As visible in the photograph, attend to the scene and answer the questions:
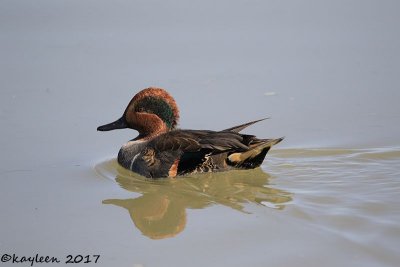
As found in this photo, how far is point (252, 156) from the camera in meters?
6.81

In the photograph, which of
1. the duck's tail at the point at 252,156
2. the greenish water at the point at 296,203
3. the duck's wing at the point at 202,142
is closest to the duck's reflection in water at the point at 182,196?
the greenish water at the point at 296,203

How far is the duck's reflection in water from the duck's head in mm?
601

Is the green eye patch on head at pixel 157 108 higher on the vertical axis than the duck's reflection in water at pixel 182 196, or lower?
higher

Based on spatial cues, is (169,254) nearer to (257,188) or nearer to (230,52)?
(257,188)

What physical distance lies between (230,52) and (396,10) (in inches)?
151

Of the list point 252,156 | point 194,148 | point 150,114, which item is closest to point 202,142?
point 194,148

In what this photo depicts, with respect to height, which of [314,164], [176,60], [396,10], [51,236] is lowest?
[51,236]

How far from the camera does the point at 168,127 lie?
7.54m

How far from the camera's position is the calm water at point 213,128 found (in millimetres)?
4949

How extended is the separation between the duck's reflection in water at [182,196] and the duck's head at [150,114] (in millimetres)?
601

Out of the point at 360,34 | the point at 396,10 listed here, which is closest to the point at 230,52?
the point at 360,34

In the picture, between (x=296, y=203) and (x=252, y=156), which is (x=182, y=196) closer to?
(x=252, y=156)

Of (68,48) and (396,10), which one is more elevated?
(396,10)

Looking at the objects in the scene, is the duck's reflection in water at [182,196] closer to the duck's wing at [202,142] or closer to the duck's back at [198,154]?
the duck's back at [198,154]
